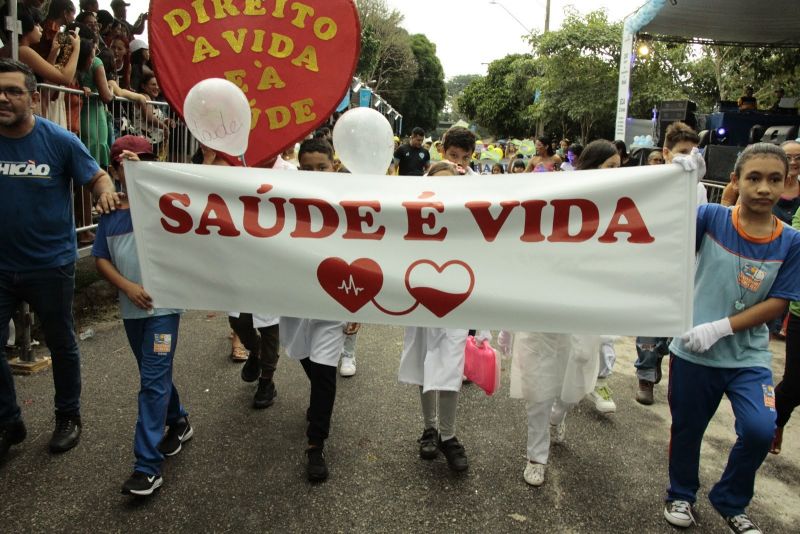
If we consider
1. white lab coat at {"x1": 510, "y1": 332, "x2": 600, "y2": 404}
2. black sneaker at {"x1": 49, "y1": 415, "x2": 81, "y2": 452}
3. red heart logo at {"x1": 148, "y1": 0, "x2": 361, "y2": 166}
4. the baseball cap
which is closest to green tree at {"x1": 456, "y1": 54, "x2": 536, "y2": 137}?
red heart logo at {"x1": 148, "y1": 0, "x2": 361, "y2": 166}

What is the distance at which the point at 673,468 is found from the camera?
2.68 m

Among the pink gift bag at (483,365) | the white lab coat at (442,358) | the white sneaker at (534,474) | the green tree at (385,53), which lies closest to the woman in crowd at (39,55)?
the white lab coat at (442,358)

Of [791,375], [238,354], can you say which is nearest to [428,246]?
[791,375]

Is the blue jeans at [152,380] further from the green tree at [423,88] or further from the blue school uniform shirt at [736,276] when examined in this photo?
the green tree at [423,88]

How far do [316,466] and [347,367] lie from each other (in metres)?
1.41

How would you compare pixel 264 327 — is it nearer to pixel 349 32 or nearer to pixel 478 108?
pixel 349 32

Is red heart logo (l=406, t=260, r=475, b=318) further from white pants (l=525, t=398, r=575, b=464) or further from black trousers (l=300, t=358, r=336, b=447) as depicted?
white pants (l=525, t=398, r=575, b=464)

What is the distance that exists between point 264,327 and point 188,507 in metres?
1.31

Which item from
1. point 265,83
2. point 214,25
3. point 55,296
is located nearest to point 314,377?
point 55,296

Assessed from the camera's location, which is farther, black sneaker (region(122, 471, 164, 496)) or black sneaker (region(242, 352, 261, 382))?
black sneaker (region(242, 352, 261, 382))

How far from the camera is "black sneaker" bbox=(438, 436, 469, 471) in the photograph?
9.74ft

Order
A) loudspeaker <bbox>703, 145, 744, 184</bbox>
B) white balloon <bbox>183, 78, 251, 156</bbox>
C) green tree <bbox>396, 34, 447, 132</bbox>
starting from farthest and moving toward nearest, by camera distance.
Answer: green tree <bbox>396, 34, 447, 132</bbox>
loudspeaker <bbox>703, 145, 744, 184</bbox>
white balloon <bbox>183, 78, 251, 156</bbox>

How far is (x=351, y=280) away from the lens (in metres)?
2.54

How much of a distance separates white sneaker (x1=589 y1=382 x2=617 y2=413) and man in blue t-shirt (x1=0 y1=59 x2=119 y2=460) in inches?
119
